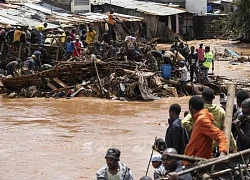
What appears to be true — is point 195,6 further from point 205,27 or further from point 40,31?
point 40,31

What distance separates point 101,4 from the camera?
31.4 m

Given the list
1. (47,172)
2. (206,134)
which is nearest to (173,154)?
(206,134)

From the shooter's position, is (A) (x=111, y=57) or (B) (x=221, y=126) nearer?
(B) (x=221, y=126)

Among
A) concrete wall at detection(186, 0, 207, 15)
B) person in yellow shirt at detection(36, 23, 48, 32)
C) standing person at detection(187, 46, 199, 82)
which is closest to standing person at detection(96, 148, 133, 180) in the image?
standing person at detection(187, 46, 199, 82)

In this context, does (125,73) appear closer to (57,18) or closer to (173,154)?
(57,18)

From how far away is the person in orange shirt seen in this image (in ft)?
17.2

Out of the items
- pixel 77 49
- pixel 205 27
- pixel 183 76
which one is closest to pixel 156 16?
pixel 205 27

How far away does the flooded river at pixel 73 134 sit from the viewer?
987cm

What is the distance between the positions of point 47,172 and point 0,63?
33.8 ft

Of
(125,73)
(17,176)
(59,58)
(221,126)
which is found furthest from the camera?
(59,58)

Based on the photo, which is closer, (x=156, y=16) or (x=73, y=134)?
(x=73, y=134)

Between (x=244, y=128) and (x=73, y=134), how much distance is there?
7.44m

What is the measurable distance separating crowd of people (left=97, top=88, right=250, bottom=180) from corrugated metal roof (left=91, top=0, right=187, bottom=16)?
26.0 metres

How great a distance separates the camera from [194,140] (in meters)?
5.46
